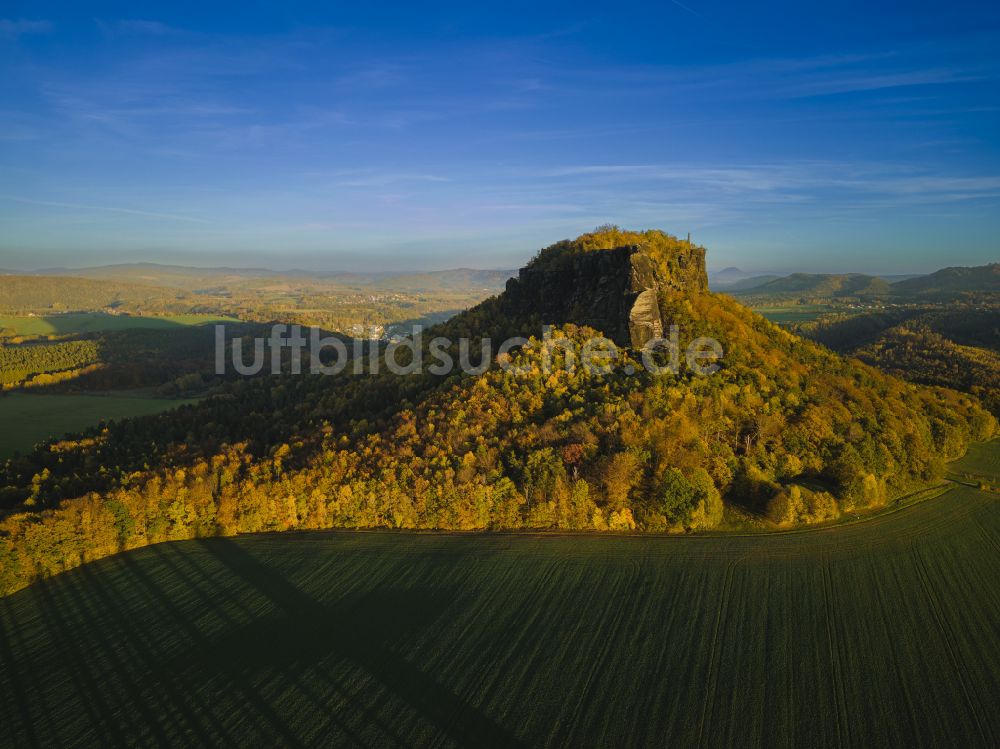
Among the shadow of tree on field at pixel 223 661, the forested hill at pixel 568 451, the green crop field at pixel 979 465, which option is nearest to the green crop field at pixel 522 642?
the shadow of tree on field at pixel 223 661

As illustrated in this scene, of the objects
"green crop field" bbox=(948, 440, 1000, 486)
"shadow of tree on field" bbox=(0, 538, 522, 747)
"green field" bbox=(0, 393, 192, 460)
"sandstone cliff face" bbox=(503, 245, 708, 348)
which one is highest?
"sandstone cliff face" bbox=(503, 245, 708, 348)

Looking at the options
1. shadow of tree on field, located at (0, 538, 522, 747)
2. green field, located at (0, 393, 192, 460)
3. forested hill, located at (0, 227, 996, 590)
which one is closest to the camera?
shadow of tree on field, located at (0, 538, 522, 747)

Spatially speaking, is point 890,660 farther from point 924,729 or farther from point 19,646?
point 19,646

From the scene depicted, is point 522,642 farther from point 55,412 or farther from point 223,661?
point 55,412

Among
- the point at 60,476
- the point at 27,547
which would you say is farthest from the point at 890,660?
the point at 60,476

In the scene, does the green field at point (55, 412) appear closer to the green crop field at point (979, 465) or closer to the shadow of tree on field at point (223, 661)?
the shadow of tree on field at point (223, 661)

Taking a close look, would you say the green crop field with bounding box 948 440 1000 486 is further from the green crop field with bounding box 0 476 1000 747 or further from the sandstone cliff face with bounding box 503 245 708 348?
the sandstone cliff face with bounding box 503 245 708 348

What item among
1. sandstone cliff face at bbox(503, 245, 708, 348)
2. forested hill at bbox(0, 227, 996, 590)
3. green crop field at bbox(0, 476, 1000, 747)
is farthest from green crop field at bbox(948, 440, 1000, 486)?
sandstone cliff face at bbox(503, 245, 708, 348)
